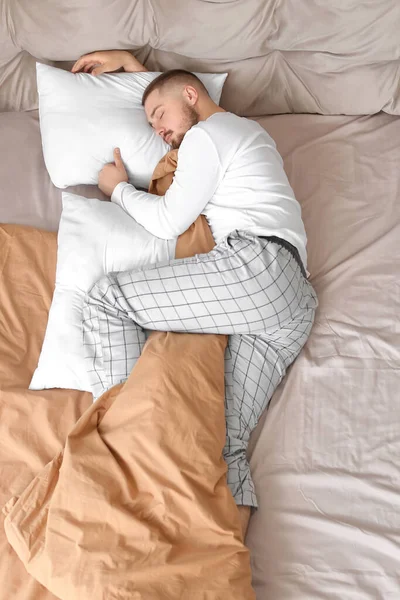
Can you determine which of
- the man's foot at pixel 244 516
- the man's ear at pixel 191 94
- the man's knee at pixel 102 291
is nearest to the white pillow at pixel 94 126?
the man's ear at pixel 191 94

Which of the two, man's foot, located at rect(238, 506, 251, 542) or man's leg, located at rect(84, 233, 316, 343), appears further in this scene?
man's leg, located at rect(84, 233, 316, 343)

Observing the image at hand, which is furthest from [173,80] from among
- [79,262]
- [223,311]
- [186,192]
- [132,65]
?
[223,311]

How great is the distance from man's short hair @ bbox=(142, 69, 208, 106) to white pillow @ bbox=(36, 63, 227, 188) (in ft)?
0.25

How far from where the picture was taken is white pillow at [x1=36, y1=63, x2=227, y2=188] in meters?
1.56

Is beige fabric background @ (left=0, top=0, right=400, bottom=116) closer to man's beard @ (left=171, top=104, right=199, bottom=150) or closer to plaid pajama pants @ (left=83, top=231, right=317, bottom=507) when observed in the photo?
man's beard @ (left=171, top=104, right=199, bottom=150)

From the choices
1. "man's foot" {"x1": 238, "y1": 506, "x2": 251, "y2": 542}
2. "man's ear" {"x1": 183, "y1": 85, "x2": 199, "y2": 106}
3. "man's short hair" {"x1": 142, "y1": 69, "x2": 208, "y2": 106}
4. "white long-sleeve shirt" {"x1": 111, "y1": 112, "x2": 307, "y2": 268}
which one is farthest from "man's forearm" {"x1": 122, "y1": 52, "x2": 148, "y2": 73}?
"man's foot" {"x1": 238, "y1": 506, "x2": 251, "y2": 542}

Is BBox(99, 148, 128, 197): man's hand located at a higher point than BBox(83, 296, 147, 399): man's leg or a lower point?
higher

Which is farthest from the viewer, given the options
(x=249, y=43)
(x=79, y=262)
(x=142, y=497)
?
(x=249, y=43)

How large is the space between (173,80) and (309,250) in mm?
536

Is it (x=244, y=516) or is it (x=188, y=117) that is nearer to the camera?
(x=244, y=516)

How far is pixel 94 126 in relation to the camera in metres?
1.58

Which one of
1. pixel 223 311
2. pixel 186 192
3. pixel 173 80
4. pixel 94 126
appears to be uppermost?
pixel 173 80

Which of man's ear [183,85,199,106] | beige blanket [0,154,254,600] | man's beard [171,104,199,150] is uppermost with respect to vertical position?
man's ear [183,85,199,106]

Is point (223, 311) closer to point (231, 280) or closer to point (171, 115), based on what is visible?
point (231, 280)
